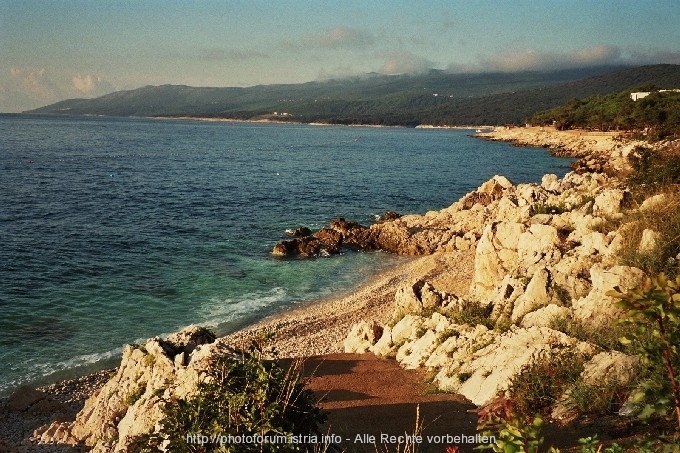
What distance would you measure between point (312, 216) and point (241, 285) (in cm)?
1723

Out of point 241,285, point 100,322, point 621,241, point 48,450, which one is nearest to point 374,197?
Answer: point 241,285

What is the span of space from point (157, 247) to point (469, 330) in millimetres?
22889

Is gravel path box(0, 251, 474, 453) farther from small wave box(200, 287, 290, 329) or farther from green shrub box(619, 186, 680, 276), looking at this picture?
green shrub box(619, 186, 680, 276)

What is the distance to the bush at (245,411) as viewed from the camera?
5.21 metres

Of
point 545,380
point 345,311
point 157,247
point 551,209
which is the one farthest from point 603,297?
point 157,247

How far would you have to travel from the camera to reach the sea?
19.7m

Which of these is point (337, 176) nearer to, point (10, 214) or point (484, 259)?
point (10, 214)

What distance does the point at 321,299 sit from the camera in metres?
23.7

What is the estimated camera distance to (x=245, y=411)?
5.43 m

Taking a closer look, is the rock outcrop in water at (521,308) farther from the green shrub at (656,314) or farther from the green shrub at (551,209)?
the green shrub at (656,314)

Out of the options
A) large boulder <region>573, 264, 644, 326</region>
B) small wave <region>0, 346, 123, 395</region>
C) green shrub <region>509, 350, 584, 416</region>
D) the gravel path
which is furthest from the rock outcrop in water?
small wave <region>0, 346, 123, 395</region>

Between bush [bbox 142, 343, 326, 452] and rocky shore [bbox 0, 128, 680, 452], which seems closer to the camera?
bush [bbox 142, 343, 326, 452]

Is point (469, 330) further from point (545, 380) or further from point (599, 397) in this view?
point (599, 397)

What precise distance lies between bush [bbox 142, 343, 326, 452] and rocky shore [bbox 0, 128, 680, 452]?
1.72 metres
